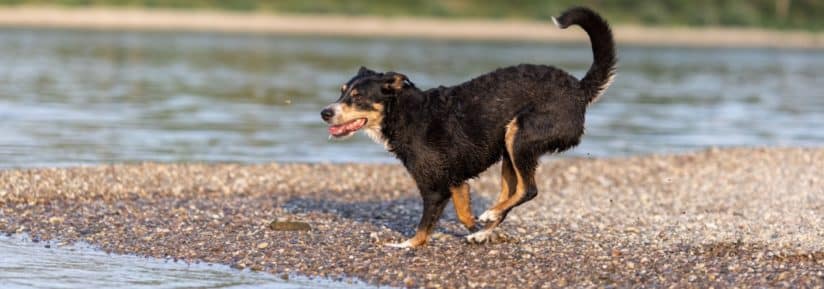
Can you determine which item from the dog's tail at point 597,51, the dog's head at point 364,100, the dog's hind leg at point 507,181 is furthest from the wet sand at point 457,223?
the dog's tail at point 597,51

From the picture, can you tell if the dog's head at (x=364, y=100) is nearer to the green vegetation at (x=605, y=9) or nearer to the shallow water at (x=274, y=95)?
the shallow water at (x=274, y=95)

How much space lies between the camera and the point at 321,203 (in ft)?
53.3

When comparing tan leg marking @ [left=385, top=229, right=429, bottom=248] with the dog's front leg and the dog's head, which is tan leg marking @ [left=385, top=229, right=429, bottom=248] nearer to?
the dog's front leg

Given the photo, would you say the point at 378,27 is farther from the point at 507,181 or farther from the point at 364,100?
the point at 364,100

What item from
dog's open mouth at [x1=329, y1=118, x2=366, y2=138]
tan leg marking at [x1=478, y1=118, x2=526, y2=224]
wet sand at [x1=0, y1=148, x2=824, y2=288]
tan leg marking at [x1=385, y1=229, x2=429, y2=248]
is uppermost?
dog's open mouth at [x1=329, y1=118, x2=366, y2=138]

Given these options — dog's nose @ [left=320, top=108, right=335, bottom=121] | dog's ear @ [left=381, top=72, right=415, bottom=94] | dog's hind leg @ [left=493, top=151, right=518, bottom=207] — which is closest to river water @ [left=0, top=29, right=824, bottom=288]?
dog's nose @ [left=320, top=108, right=335, bottom=121]

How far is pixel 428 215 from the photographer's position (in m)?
12.7

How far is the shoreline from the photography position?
3068 inches

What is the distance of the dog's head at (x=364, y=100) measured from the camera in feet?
40.3

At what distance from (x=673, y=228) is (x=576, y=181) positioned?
501 cm

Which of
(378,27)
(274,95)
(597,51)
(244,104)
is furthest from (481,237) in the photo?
(378,27)

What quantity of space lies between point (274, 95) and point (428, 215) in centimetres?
2441

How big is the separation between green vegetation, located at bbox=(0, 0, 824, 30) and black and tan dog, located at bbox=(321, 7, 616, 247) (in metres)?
70.1

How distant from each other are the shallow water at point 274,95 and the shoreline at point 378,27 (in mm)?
6935
